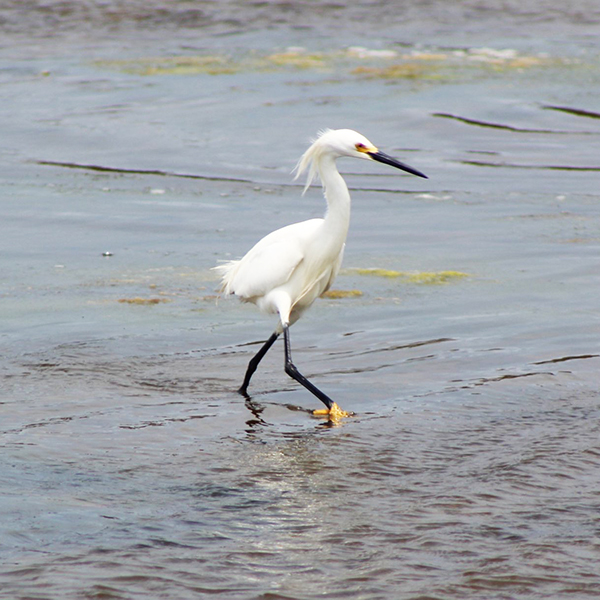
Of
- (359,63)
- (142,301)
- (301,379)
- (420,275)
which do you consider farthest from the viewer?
(359,63)

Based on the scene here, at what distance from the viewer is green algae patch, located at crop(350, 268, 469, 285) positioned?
8008mm

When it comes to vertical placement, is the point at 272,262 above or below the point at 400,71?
below

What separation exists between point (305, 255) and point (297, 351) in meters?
0.80

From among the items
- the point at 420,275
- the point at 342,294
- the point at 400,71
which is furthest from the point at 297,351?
the point at 400,71

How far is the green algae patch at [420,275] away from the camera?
801 centimetres

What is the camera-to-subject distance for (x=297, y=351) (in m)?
6.73

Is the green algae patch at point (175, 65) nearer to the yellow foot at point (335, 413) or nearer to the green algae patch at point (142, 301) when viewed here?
the green algae patch at point (142, 301)

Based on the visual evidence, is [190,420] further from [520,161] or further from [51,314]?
[520,161]

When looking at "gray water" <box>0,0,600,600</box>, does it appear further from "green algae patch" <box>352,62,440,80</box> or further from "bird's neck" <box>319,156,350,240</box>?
"bird's neck" <box>319,156,350,240</box>

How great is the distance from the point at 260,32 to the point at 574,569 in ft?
58.8

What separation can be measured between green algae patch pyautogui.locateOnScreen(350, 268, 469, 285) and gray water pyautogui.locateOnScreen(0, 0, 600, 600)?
0.05 metres

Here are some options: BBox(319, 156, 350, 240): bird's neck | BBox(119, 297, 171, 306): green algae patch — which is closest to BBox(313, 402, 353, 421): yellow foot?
BBox(319, 156, 350, 240): bird's neck

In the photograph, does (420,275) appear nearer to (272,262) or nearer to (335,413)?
(272,262)

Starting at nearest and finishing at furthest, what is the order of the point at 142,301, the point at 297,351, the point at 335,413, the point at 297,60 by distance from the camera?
the point at 335,413, the point at 297,351, the point at 142,301, the point at 297,60
